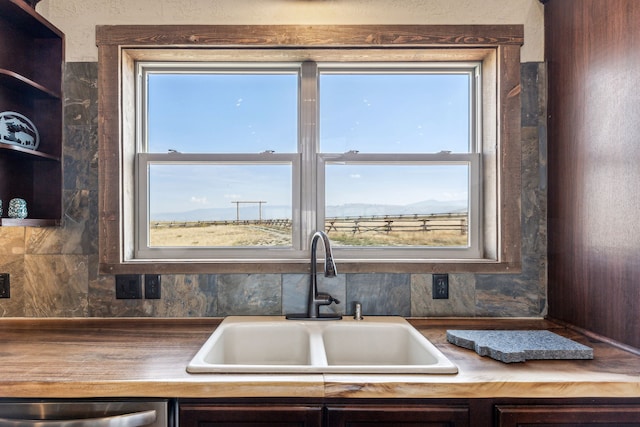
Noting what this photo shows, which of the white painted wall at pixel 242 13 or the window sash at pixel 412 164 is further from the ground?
the white painted wall at pixel 242 13

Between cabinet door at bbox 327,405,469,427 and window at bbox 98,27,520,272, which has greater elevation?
window at bbox 98,27,520,272

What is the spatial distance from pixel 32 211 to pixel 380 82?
5.99ft

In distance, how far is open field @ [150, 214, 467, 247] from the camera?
1.92 m

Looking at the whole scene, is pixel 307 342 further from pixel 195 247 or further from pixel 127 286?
pixel 127 286

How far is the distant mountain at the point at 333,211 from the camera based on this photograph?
192 centimetres

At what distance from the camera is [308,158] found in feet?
6.24

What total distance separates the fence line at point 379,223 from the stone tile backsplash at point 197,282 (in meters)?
0.28

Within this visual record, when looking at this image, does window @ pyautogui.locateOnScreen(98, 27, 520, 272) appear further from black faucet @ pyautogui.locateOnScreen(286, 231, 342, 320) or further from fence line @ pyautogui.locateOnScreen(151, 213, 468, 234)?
black faucet @ pyautogui.locateOnScreen(286, 231, 342, 320)

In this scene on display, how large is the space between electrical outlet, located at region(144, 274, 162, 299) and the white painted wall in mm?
1083

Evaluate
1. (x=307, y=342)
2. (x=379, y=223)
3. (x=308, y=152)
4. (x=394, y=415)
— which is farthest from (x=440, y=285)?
(x=308, y=152)

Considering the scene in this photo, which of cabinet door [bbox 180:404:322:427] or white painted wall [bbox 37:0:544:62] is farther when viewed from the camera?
white painted wall [bbox 37:0:544:62]

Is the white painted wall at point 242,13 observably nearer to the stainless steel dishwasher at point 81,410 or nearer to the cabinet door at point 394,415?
the stainless steel dishwasher at point 81,410

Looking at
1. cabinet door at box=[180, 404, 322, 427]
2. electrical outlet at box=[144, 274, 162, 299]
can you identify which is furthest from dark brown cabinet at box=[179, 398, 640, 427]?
electrical outlet at box=[144, 274, 162, 299]

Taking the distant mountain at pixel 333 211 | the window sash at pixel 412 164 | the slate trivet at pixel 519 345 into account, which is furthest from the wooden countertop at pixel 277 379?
the distant mountain at pixel 333 211
